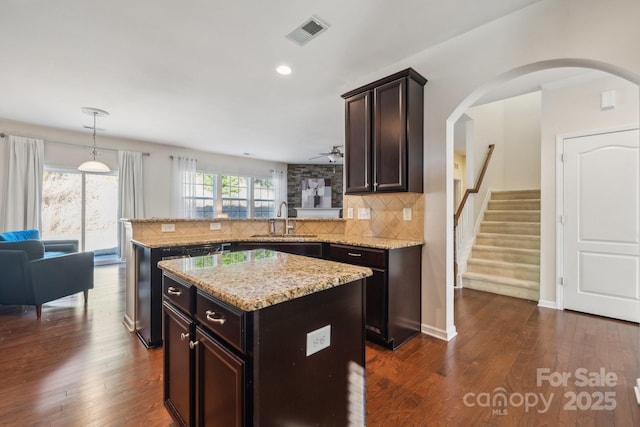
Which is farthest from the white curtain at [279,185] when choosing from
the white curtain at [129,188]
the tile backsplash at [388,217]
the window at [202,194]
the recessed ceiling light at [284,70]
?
the recessed ceiling light at [284,70]

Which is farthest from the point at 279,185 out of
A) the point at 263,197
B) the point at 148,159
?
the point at 148,159

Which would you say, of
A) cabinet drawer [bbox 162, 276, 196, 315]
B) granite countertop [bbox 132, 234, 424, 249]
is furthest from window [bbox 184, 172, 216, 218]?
cabinet drawer [bbox 162, 276, 196, 315]

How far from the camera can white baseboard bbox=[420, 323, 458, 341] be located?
2.54 m

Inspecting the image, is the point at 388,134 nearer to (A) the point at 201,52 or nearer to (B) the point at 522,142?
(A) the point at 201,52

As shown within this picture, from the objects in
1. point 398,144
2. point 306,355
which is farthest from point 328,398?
point 398,144

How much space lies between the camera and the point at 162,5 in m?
2.04

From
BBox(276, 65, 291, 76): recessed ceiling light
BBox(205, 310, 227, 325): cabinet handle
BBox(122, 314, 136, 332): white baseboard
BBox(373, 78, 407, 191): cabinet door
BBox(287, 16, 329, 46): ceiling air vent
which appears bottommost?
BBox(122, 314, 136, 332): white baseboard

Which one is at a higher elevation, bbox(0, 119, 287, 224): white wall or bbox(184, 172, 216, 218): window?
bbox(0, 119, 287, 224): white wall

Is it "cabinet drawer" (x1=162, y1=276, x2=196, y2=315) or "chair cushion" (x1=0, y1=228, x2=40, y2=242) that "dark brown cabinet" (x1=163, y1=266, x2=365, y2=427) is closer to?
"cabinet drawer" (x1=162, y1=276, x2=196, y2=315)

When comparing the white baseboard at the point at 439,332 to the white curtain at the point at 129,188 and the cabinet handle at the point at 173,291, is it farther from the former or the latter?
the white curtain at the point at 129,188

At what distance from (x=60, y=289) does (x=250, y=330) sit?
3.62 m

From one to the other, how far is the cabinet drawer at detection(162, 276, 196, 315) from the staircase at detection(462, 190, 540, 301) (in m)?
4.09

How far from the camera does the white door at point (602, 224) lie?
2.89m

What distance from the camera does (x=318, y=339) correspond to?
1153mm
